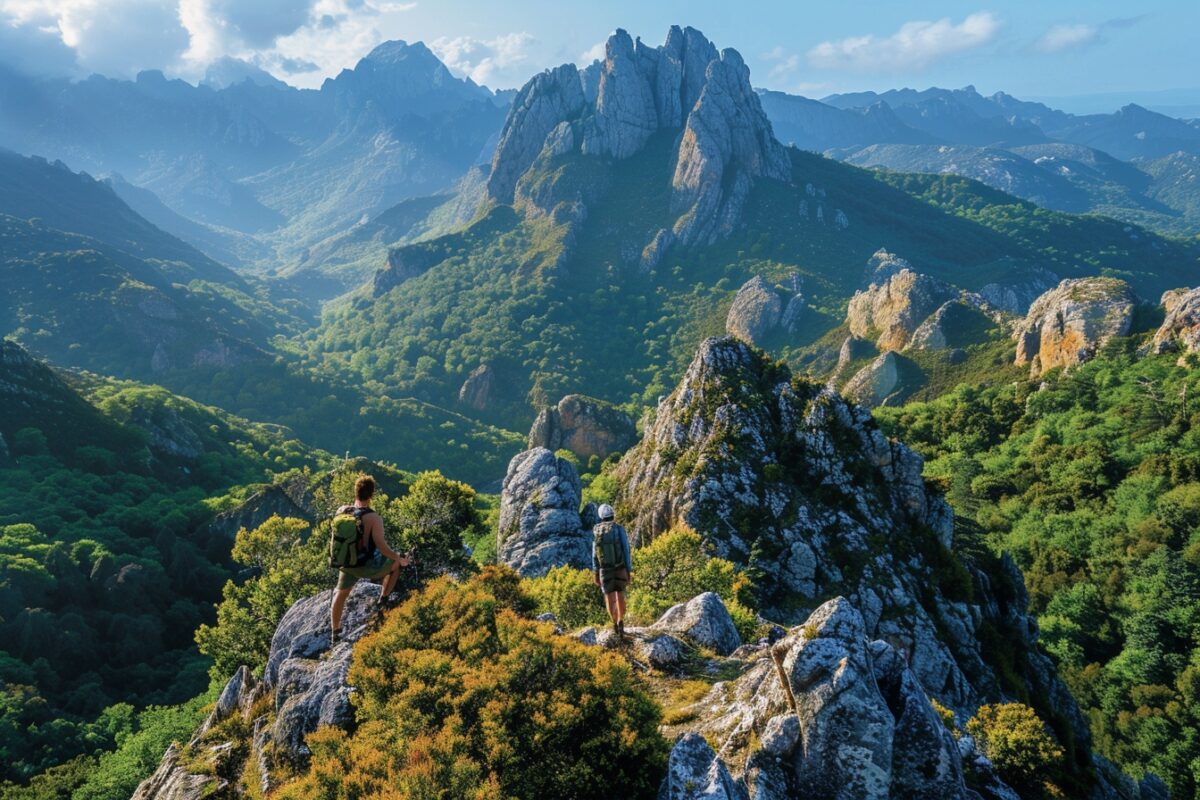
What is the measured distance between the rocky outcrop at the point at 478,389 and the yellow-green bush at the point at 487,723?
6846 inches

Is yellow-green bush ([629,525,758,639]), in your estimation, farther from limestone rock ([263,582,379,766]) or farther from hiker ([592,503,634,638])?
limestone rock ([263,582,379,766])

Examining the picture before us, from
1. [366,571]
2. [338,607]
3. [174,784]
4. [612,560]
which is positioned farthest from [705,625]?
[174,784]

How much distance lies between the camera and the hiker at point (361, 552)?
15695 mm

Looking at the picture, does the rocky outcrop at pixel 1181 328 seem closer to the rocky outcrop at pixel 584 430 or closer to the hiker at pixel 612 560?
the rocky outcrop at pixel 584 430

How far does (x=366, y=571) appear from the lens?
16.2m

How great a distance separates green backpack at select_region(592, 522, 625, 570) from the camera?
17.7 metres

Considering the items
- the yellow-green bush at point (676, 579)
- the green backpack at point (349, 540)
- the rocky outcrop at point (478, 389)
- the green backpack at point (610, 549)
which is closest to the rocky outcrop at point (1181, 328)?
the yellow-green bush at point (676, 579)

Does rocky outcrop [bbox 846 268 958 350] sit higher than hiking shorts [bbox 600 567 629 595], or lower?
lower

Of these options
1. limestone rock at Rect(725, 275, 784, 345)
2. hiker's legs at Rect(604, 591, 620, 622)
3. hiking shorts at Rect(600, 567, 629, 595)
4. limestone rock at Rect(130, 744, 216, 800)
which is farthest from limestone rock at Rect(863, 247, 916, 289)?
limestone rock at Rect(130, 744, 216, 800)

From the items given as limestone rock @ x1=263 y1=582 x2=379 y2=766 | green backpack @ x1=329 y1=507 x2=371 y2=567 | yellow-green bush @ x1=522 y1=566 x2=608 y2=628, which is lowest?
yellow-green bush @ x1=522 y1=566 x2=608 y2=628

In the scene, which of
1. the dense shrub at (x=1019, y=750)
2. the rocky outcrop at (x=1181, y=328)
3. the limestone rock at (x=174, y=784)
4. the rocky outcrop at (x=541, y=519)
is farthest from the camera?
the rocky outcrop at (x=1181, y=328)

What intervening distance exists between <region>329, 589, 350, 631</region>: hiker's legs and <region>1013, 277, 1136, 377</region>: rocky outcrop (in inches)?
4621

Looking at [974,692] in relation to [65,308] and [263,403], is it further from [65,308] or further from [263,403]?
[65,308]

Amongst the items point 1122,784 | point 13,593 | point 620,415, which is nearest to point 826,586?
point 1122,784
